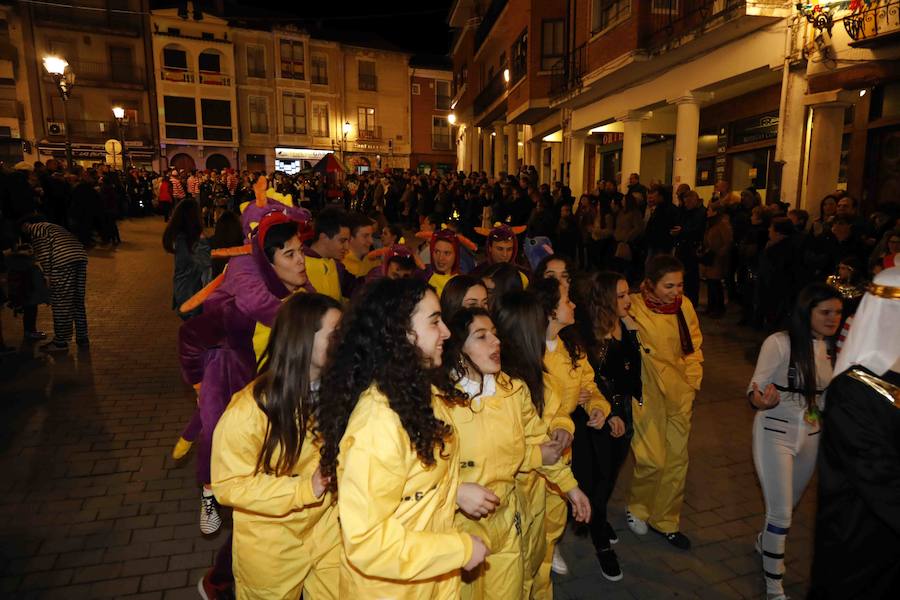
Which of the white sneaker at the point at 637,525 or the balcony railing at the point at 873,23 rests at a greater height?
the balcony railing at the point at 873,23

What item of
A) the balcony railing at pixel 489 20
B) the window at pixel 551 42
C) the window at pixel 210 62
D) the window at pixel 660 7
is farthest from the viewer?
the window at pixel 210 62

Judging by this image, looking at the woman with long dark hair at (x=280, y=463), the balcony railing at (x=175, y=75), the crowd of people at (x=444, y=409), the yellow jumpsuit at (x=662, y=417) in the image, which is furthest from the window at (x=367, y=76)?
the woman with long dark hair at (x=280, y=463)

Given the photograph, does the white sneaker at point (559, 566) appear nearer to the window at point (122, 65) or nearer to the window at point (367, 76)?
the window at point (122, 65)


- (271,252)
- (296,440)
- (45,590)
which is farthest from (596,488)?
(45,590)

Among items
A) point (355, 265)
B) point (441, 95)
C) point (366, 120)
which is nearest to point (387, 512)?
point (355, 265)

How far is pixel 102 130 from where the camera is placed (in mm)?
44219

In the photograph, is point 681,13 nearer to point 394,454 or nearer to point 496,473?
point 496,473

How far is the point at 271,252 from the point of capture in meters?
3.70

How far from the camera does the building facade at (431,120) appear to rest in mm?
53688

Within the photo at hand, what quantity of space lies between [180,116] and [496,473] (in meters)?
50.5

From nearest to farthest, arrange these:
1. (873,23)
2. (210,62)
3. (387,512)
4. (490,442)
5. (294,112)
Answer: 1. (387,512)
2. (490,442)
3. (873,23)
4. (210,62)
5. (294,112)

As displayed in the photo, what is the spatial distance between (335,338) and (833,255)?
8.34 meters

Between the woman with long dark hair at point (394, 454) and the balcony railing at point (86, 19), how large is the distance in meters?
47.7

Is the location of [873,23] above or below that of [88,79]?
below
